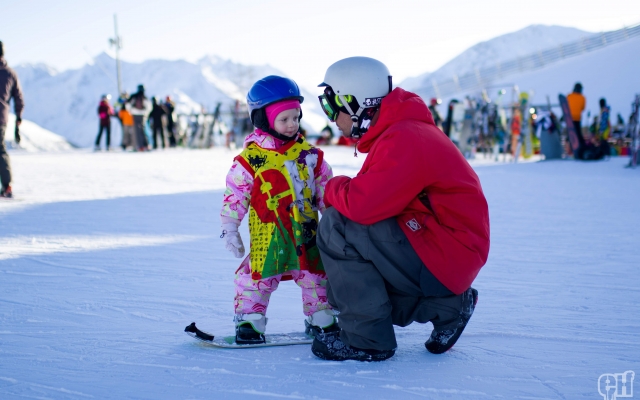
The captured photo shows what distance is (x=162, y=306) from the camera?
3207 millimetres

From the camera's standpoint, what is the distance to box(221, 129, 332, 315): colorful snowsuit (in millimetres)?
2652

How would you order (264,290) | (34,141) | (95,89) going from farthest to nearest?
(95,89) < (34,141) < (264,290)

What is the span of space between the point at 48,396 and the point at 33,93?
91.0 metres

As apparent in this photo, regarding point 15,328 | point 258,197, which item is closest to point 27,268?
point 15,328

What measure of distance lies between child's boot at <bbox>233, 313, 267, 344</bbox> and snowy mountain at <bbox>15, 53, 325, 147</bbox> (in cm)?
6823

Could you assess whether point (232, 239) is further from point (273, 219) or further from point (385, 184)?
point (385, 184)

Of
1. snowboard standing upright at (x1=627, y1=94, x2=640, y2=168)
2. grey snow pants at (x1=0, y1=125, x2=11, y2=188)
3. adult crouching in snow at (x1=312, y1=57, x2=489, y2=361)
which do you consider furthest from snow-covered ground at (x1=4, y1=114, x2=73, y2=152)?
adult crouching in snow at (x1=312, y1=57, x2=489, y2=361)

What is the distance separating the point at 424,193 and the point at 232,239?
2.76 ft

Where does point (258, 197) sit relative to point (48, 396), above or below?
above

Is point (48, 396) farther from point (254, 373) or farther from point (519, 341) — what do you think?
point (519, 341)

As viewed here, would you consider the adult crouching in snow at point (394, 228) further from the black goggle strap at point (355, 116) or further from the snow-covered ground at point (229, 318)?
the snow-covered ground at point (229, 318)

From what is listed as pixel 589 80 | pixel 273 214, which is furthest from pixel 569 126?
pixel 589 80

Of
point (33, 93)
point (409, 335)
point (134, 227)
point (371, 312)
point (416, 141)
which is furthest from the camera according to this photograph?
point (33, 93)

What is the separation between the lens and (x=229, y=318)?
3.04 metres
